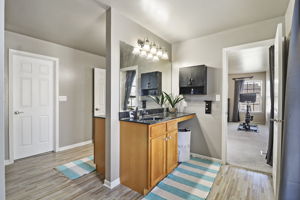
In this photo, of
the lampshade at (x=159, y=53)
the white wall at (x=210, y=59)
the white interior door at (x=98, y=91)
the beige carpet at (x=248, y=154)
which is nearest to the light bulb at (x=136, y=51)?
the lampshade at (x=159, y=53)

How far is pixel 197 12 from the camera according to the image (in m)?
2.06

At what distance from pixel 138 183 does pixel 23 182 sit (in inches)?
64.2

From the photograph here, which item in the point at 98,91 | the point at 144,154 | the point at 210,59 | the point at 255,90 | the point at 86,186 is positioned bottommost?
the point at 86,186

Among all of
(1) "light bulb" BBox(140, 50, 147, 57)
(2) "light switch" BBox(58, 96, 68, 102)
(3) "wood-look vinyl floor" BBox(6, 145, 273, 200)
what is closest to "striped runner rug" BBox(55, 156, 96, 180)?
(3) "wood-look vinyl floor" BBox(6, 145, 273, 200)

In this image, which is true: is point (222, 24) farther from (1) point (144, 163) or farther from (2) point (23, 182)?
(2) point (23, 182)

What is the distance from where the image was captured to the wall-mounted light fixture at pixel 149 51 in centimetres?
244

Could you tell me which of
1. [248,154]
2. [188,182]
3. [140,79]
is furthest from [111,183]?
[248,154]

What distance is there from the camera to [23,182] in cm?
203

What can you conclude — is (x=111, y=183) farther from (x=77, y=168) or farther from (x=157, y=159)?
(x=77, y=168)

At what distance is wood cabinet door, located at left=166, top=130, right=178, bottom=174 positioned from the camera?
212 cm

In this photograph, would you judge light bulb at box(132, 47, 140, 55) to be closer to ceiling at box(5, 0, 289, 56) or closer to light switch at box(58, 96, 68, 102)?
ceiling at box(5, 0, 289, 56)

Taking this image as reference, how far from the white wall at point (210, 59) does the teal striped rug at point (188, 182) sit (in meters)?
0.40

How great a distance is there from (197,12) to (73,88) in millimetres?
2999

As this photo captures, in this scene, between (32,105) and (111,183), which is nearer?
(111,183)
